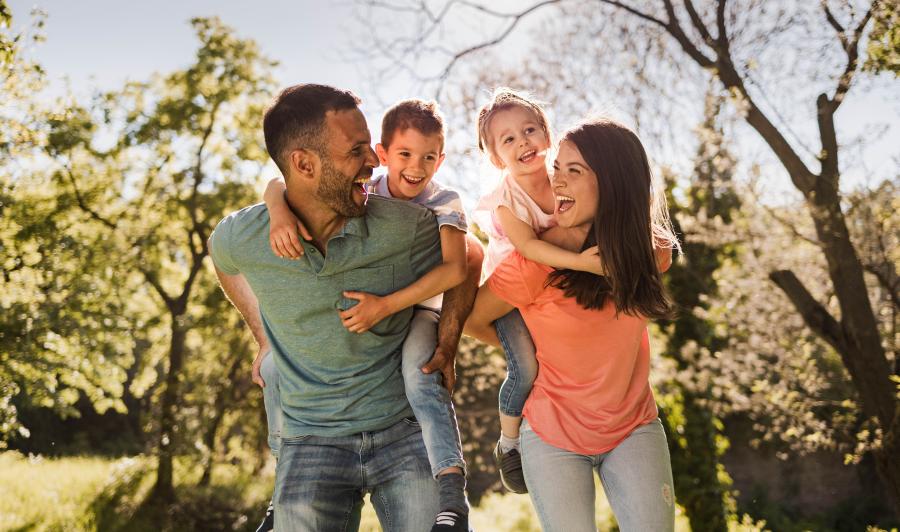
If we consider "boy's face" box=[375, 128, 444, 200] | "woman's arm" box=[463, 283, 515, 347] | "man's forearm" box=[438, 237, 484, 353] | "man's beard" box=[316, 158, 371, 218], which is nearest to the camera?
"man's beard" box=[316, 158, 371, 218]

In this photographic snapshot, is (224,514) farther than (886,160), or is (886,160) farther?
(224,514)

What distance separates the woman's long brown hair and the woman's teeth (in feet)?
0.35

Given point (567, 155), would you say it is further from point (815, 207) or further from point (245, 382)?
point (245, 382)

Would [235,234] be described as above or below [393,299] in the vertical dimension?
above

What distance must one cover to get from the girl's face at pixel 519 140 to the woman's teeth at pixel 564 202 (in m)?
0.42

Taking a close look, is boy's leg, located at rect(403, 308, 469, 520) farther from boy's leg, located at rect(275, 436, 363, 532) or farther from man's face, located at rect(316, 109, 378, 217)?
man's face, located at rect(316, 109, 378, 217)

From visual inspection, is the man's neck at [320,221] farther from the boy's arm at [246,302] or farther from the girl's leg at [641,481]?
the girl's leg at [641,481]

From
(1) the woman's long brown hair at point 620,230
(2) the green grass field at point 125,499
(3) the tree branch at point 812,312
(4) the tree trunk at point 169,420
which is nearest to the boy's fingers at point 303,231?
(1) the woman's long brown hair at point 620,230

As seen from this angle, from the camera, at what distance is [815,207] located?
672cm

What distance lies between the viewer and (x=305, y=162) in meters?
2.74

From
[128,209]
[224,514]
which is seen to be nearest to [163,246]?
[128,209]

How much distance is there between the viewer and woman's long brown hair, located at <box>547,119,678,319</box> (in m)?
2.62

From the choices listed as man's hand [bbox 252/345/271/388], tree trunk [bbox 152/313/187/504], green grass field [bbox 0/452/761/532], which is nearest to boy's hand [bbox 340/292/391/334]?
man's hand [bbox 252/345/271/388]

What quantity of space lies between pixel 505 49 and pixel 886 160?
4.06m
